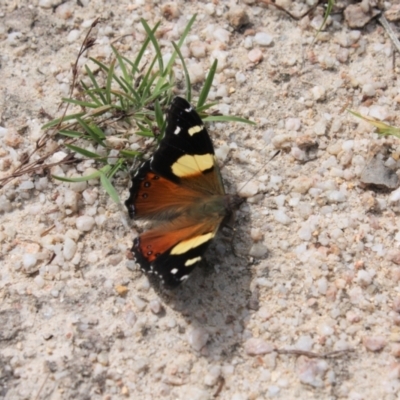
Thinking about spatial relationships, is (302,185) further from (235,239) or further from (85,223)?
(85,223)

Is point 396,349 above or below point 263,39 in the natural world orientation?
below

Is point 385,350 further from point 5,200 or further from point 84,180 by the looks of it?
point 5,200

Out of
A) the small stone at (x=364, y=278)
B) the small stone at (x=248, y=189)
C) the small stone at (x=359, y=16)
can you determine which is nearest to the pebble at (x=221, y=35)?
the small stone at (x=359, y=16)

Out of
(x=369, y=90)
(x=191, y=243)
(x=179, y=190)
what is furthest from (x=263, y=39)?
(x=191, y=243)

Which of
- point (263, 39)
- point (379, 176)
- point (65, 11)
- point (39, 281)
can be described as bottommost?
point (379, 176)

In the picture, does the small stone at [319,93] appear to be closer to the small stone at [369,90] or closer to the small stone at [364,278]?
the small stone at [369,90]

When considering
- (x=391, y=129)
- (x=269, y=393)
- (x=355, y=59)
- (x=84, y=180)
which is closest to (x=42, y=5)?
(x=84, y=180)
